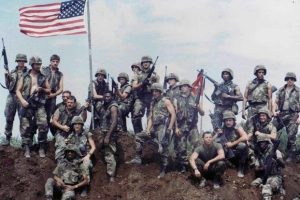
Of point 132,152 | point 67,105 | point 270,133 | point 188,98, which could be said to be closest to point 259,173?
point 270,133

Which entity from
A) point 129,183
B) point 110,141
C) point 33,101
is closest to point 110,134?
point 110,141

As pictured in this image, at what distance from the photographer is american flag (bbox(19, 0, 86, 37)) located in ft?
48.5

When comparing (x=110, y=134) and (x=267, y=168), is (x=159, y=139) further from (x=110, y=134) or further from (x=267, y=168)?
(x=267, y=168)

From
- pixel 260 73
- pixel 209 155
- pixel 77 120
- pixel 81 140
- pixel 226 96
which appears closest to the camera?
pixel 209 155

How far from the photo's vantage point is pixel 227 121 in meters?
13.0

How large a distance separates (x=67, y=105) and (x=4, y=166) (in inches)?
99.9

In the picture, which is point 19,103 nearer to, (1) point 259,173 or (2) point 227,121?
(2) point 227,121

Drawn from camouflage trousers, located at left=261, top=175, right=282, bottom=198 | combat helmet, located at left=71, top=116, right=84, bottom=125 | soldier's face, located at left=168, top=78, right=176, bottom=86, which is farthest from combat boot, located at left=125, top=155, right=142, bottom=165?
camouflage trousers, located at left=261, top=175, right=282, bottom=198

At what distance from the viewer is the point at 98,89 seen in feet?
46.8

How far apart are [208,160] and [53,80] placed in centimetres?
480

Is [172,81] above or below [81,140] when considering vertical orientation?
above

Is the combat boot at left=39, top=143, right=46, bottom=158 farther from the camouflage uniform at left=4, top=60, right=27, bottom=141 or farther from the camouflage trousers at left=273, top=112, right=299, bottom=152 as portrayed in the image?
the camouflage trousers at left=273, top=112, right=299, bottom=152

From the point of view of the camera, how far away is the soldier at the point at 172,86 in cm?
1386

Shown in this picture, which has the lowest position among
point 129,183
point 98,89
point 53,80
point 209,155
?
point 129,183
